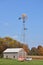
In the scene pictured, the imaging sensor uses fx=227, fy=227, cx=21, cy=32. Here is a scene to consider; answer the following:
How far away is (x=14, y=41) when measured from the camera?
10806cm

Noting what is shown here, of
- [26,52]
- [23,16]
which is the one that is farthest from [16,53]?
[23,16]

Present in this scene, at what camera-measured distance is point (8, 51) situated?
96375 millimetres

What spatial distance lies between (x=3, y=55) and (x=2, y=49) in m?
3.05

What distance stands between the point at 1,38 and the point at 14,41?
256 inches

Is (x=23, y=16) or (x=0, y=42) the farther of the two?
(x=0, y=42)

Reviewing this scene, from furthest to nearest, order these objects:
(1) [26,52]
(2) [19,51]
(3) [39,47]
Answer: (3) [39,47], (1) [26,52], (2) [19,51]

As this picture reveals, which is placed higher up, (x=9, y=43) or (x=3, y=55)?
(x=9, y=43)

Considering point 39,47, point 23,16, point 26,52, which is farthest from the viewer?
point 39,47

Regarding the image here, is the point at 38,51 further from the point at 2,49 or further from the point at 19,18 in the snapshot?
the point at 19,18

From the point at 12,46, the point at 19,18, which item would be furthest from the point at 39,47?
the point at 19,18

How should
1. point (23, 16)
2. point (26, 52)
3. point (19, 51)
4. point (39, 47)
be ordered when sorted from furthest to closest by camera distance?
point (39, 47) < point (26, 52) < point (19, 51) < point (23, 16)

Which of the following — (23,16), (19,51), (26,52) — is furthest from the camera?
(26,52)

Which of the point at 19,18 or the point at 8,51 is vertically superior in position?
the point at 19,18

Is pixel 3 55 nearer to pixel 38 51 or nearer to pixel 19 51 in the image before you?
pixel 19 51
